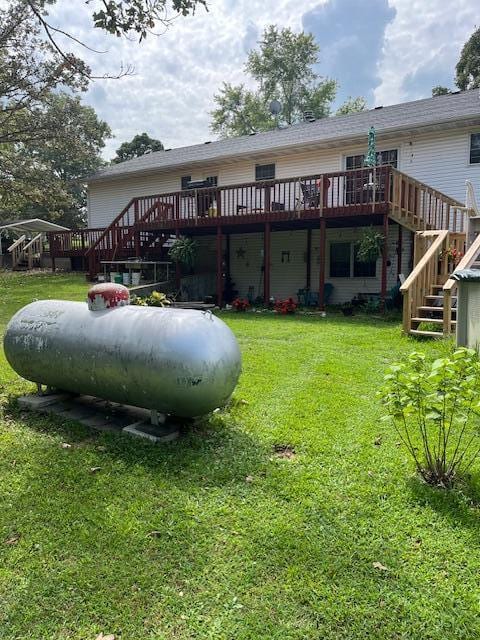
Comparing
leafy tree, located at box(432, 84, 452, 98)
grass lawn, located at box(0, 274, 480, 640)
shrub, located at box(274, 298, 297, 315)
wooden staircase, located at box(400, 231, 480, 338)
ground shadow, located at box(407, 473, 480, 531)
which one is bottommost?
grass lawn, located at box(0, 274, 480, 640)

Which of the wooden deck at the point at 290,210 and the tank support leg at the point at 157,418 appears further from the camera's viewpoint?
the wooden deck at the point at 290,210

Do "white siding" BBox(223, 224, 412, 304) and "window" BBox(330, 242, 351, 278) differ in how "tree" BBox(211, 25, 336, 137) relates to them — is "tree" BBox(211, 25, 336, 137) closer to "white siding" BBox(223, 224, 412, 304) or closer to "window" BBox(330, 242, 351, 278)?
"white siding" BBox(223, 224, 412, 304)

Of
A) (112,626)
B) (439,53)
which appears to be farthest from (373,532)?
(439,53)

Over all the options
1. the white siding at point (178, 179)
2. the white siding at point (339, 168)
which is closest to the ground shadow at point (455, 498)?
the white siding at point (178, 179)

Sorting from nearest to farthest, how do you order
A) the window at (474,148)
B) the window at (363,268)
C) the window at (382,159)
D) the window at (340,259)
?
1. the window at (474,148)
2. the window at (382,159)
3. the window at (363,268)
4. the window at (340,259)

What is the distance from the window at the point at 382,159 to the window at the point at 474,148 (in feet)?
6.98

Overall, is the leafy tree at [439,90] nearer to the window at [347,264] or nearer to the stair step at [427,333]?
the window at [347,264]

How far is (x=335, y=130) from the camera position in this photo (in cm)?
1586

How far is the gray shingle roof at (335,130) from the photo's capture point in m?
13.4

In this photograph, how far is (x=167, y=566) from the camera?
2.45m

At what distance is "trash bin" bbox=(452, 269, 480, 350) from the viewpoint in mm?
6086

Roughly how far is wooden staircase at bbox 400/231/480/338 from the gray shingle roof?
5.25m

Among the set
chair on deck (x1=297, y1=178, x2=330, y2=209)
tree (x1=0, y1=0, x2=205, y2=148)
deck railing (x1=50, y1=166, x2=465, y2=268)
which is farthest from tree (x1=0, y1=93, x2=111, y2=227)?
chair on deck (x1=297, y1=178, x2=330, y2=209)

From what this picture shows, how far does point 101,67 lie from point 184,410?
4.35 m
